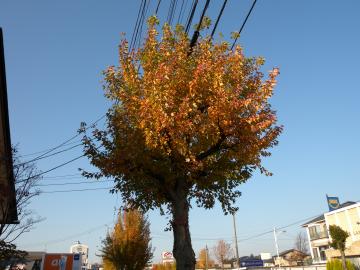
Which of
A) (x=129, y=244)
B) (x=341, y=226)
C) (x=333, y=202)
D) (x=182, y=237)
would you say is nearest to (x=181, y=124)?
(x=182, y=237)

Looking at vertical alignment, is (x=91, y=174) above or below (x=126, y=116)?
below

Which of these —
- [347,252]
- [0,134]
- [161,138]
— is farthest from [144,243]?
[347,252]

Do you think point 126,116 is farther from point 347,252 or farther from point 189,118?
point 347,252

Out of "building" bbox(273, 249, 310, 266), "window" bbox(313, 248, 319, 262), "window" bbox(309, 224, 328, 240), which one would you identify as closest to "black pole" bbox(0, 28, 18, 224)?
"window" bbox(309, 224, 328, 240)

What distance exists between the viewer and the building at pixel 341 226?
4917cm

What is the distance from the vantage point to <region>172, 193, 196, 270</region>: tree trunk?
1055 cm

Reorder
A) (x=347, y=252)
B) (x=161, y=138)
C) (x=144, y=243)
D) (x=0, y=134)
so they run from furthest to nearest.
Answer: (x=347, y=252), (x=144, y=243), (x=0, y=134), (x=161, y=138)

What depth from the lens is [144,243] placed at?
31.1 m

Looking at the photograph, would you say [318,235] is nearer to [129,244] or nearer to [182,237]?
[129,244]

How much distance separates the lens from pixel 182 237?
1091 centimetres

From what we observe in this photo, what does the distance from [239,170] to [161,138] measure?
361 cm

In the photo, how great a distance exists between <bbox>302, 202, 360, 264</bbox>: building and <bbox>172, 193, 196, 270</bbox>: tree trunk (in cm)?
4384

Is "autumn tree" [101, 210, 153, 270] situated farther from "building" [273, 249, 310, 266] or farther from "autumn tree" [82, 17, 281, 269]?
"building" [273, 249, 310, 266]

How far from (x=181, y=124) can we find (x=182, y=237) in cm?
346
